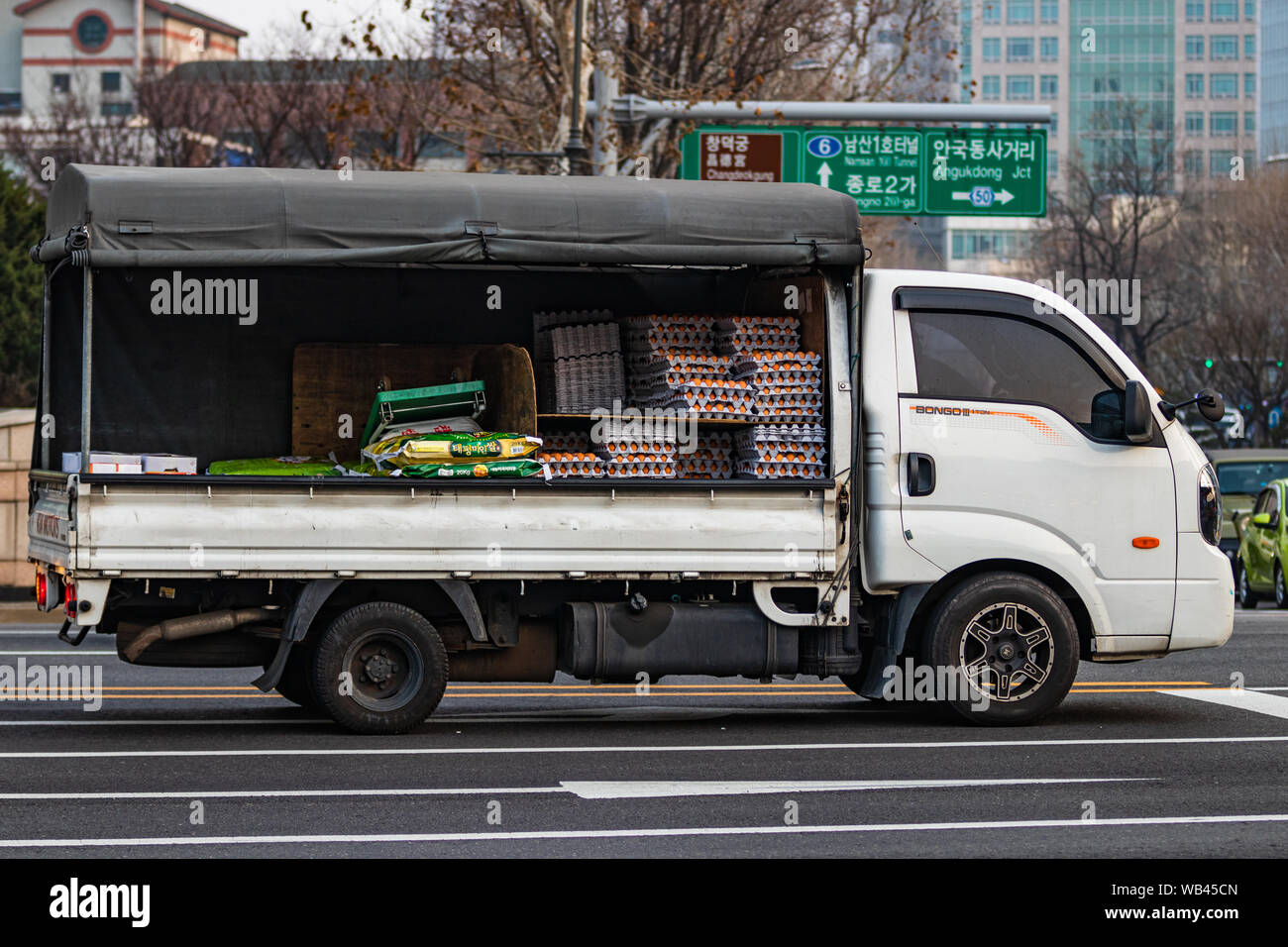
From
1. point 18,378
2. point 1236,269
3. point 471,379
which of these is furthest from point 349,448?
point 1236,269

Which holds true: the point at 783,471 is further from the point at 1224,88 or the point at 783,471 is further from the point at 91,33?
the point at 1224,88

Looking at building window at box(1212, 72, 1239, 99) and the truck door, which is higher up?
building window at box(1212, 72, 1239, 99)

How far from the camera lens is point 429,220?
955 centimetres

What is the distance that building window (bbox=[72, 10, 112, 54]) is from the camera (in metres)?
109

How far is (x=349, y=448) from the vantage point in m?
11.1

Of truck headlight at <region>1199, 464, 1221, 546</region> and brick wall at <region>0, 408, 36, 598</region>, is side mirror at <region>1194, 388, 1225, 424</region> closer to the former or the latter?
truck headlight at <region>1199, 464, 1221, 546</region>

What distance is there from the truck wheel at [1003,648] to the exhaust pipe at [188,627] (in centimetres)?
368

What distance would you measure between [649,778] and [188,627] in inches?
105

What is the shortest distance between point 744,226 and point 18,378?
88.4ft

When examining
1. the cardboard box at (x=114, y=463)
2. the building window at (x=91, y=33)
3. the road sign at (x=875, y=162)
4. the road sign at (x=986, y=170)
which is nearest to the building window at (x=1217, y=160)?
the building window at (x=91, y=33)

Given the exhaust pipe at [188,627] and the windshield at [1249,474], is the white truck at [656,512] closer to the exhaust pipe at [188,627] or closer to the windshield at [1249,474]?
the exhaust pipe at [188,627]

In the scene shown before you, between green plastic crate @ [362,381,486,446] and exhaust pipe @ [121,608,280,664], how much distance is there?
4.74 ft

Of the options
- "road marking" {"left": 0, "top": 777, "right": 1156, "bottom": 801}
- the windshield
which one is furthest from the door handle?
the windshield
